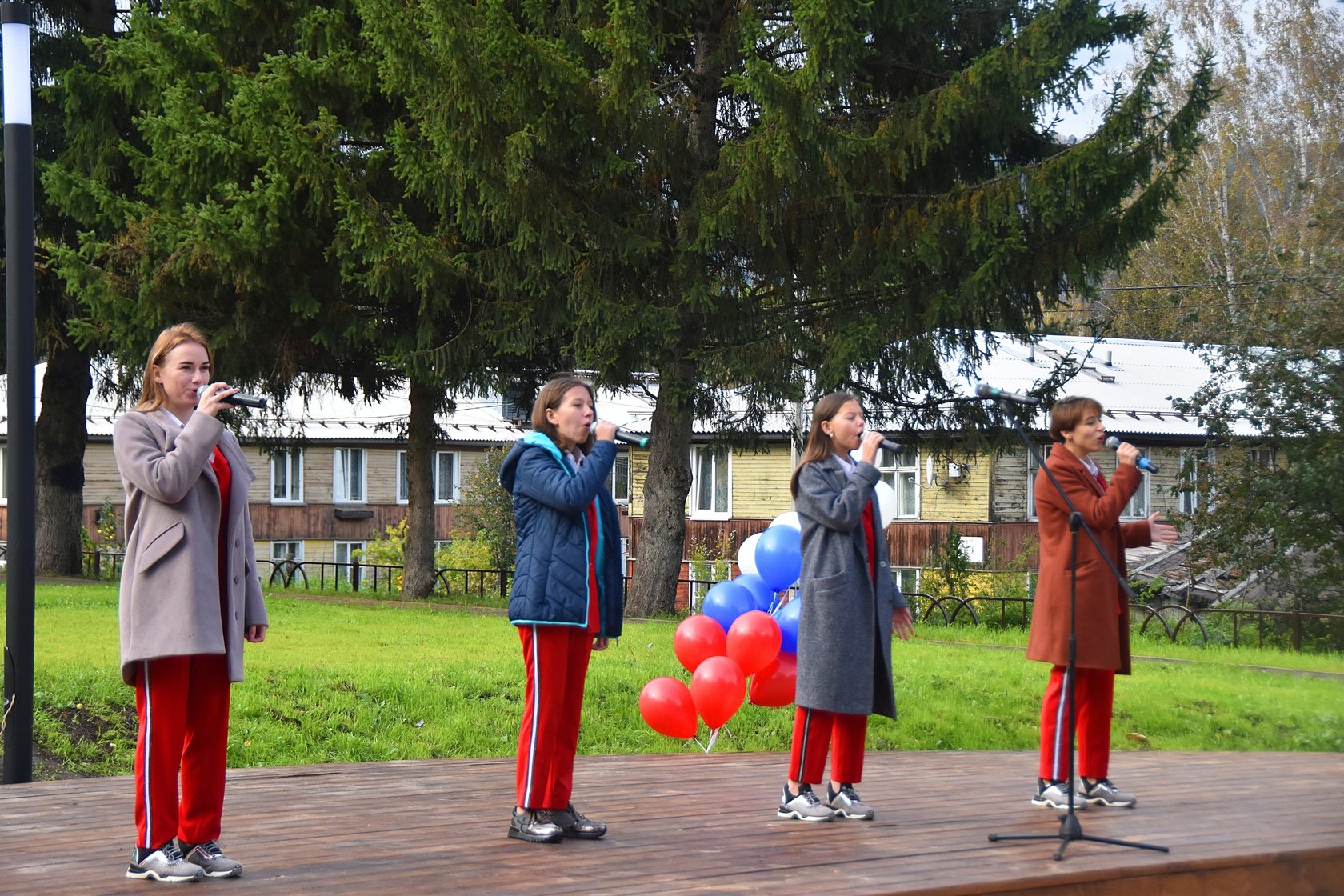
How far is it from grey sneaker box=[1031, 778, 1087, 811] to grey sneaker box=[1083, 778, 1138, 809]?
1.5 inches

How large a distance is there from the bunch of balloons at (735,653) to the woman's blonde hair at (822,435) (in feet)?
7.24

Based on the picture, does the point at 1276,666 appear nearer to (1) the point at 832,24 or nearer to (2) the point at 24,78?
(1) the point at 832,24

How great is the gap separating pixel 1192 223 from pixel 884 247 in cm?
2602

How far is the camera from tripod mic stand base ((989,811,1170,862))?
5.87m

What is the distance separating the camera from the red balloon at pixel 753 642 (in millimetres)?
9195

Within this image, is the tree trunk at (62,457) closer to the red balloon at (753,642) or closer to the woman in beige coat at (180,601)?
the red balloon at (753,642)

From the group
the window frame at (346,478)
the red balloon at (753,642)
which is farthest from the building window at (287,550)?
the red balloon at (753,642)

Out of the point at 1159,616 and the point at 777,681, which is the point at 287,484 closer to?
the point at 1159,616

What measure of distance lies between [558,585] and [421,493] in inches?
695

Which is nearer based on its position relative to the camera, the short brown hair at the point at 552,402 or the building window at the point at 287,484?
the short brown hair at the point at 552,402

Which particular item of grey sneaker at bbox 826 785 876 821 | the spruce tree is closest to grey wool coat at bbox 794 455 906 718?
grey sneaker at bbox 826 785 876 821

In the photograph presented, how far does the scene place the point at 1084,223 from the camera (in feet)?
55.2

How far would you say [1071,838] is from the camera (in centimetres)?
600

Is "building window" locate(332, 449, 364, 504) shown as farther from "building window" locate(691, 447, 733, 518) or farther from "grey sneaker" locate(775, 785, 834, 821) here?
"grey sneaker" locate(775, 785, 834, 821)
